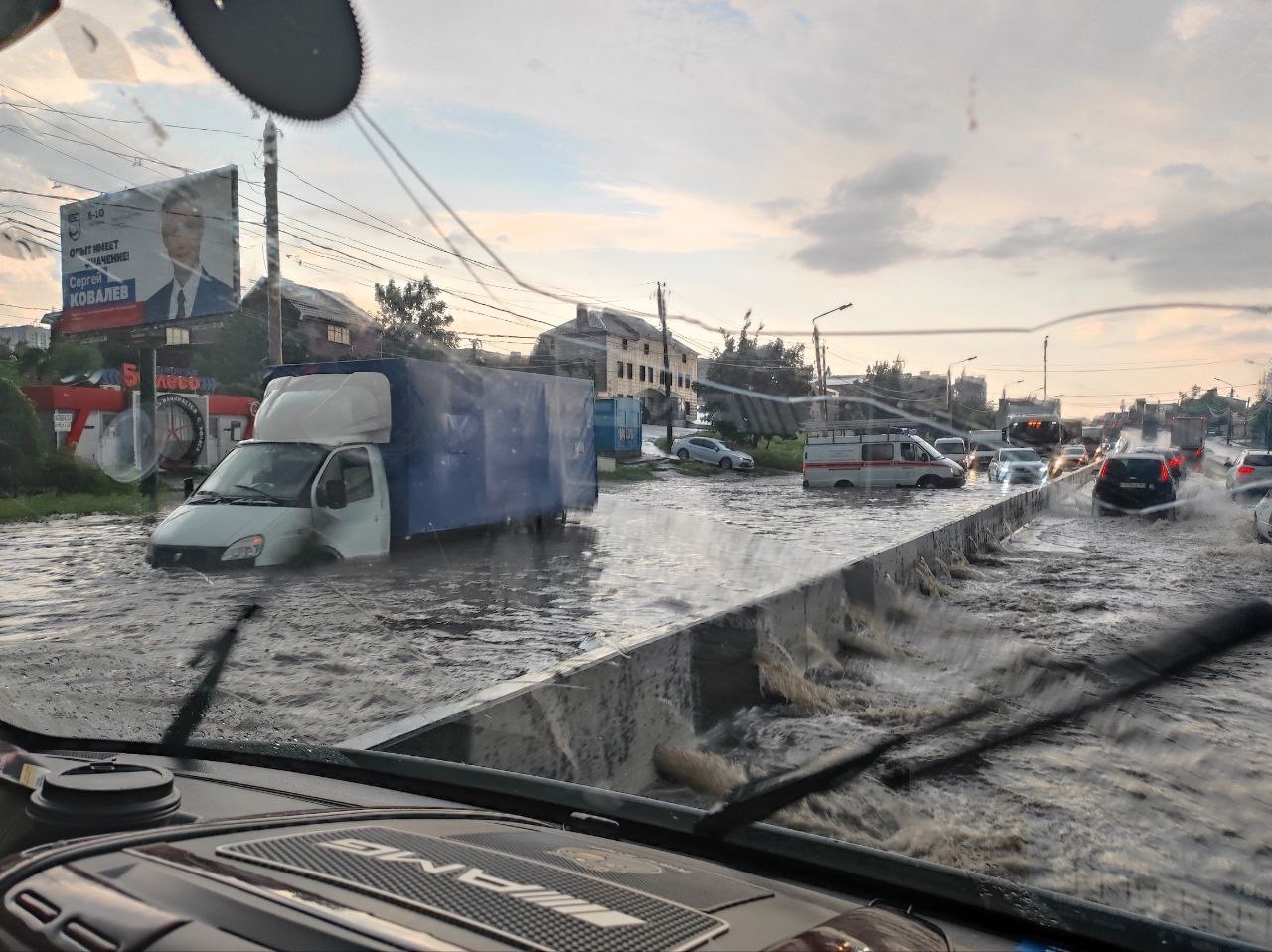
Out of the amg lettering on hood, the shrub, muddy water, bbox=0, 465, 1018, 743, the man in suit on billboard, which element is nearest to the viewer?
the amg lettering on hood

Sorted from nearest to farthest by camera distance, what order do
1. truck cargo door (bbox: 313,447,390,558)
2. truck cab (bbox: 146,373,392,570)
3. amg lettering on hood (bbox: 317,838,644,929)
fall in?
amg lettering on hood (bbox: 317,838,644,929)
truck cab (bbox: 146,373,392,570)
truck cargo door (bbox: 313,447,390,558)

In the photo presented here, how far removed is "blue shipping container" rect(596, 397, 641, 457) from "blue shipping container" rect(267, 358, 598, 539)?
104 inches

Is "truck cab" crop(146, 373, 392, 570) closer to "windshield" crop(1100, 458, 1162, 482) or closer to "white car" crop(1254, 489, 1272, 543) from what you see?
"white car" crop(1254, 489, 1272, 543)

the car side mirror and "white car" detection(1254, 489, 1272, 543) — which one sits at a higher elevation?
the car side mirror

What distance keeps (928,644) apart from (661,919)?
19.5ft

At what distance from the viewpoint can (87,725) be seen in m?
4.87

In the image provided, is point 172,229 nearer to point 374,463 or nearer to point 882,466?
point 374,463

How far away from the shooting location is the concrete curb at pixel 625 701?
304cm

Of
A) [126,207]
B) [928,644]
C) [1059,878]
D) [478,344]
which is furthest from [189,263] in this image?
[928,644]

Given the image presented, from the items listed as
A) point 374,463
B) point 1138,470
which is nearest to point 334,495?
point 374,463

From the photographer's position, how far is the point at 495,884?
138cm

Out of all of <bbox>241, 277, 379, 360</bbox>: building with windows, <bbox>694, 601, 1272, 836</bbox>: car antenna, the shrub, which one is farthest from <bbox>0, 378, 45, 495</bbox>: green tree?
<bbox>694, 601, 1272, 836</bbox>: car antenna

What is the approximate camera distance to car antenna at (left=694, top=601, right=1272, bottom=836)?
6.59 feet

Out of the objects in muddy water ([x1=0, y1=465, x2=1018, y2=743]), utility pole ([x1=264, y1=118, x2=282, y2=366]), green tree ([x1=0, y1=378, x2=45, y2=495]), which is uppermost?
utility pole ([x1=264, y1=118, x2=282, y2=366])
